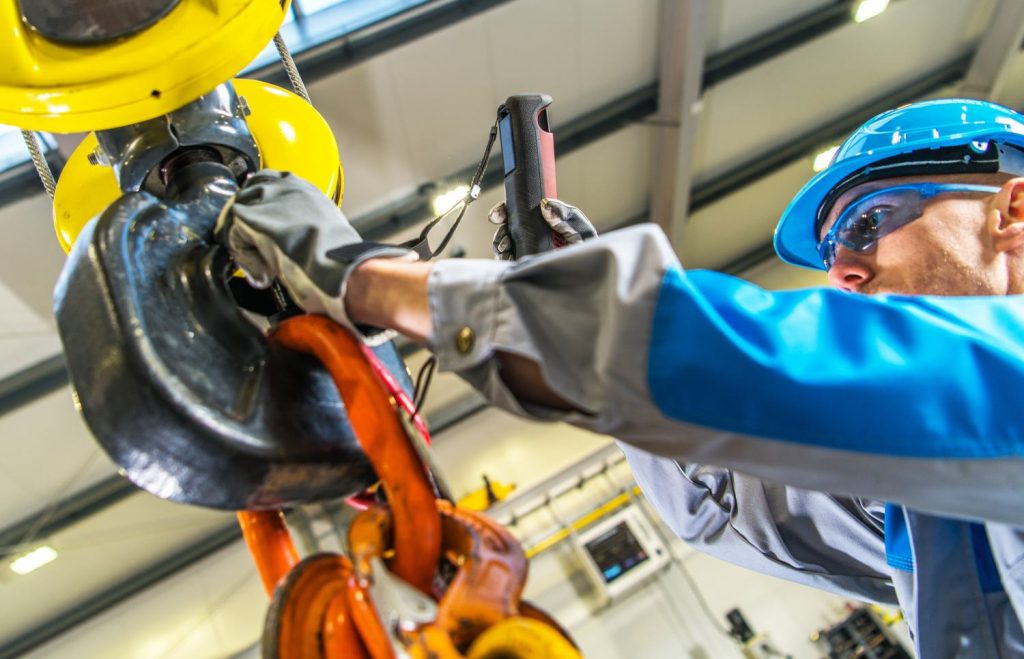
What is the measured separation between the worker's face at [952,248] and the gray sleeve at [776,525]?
0.47 meters

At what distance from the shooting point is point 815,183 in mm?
1738

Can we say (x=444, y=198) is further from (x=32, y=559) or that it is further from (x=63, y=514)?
(x=32, y=559)

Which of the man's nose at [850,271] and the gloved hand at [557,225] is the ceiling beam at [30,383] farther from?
the man's nose at [850,271]

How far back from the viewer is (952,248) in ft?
4.16

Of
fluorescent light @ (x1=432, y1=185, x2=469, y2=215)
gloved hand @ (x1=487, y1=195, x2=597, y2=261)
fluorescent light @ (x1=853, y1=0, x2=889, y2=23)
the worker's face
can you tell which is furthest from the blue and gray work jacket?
fluorescent light @ (x1=853, y1=0, x2=889, y2=23)

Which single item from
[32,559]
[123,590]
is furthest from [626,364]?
[123,590]

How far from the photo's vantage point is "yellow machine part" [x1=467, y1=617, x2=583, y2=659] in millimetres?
595

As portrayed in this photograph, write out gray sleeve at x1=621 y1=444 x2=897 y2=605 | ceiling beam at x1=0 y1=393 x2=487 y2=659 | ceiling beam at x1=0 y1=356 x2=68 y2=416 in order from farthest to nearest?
ceiling beam at x1=0 y1=393 x2=487 y2=659, ceiling beam at x1=0 y1=356 x2=68 y2=416, gray sleeve at x1=621 y1=444 x2=897 y2=605

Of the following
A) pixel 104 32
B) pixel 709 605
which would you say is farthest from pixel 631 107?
pixel 104 32

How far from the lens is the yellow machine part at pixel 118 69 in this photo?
964 millimetres

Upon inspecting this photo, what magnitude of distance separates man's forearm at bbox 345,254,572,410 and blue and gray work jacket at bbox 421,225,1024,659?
2 cm

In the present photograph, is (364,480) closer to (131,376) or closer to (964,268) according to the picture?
(131,376)

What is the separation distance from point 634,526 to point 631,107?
3318 millimetres

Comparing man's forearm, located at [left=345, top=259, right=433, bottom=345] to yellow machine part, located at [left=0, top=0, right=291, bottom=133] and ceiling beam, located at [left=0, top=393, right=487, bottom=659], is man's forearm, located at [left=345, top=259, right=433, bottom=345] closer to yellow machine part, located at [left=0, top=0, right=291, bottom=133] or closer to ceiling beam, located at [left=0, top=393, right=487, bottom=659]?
yellow machine part, located at [left=0, top=0, right=291, bottom=133]
